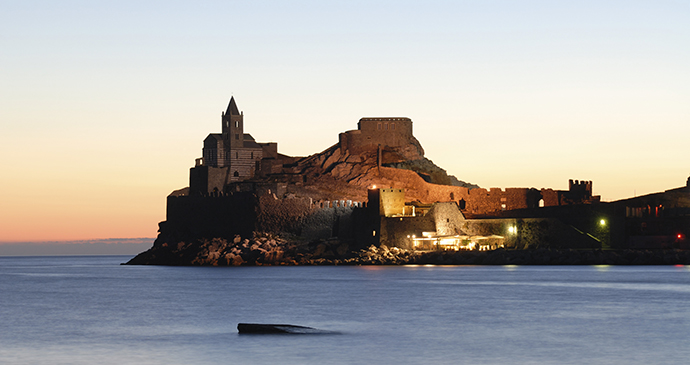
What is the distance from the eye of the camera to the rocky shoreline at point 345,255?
50.0m

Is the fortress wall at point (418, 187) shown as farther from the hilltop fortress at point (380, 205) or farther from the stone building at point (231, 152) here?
the stone building at point (231, 152)

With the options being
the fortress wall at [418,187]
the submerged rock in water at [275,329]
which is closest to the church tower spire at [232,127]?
the fortress wall at [418,187]

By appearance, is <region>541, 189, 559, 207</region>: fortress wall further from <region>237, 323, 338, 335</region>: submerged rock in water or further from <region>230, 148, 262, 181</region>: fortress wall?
<region>237, 323, 338, 335</region>: submerged rock in water

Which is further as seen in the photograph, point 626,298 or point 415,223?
point 415,223

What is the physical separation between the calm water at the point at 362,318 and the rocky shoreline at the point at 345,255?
562 cm

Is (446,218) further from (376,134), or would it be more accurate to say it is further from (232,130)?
(232,130)

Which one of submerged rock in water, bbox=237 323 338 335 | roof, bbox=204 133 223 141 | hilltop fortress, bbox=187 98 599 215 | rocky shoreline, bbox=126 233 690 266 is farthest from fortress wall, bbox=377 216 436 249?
submerged rock in water, bbox=237 323 338 335

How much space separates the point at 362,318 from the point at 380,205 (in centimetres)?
2516

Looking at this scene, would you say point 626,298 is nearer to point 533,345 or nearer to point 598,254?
point 533,345

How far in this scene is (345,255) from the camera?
53000 mm

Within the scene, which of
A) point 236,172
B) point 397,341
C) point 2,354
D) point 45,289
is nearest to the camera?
point 2,354

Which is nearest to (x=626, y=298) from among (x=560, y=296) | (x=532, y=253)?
(x=560, y=296)

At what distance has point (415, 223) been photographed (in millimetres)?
49688

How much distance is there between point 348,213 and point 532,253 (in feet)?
38.2
